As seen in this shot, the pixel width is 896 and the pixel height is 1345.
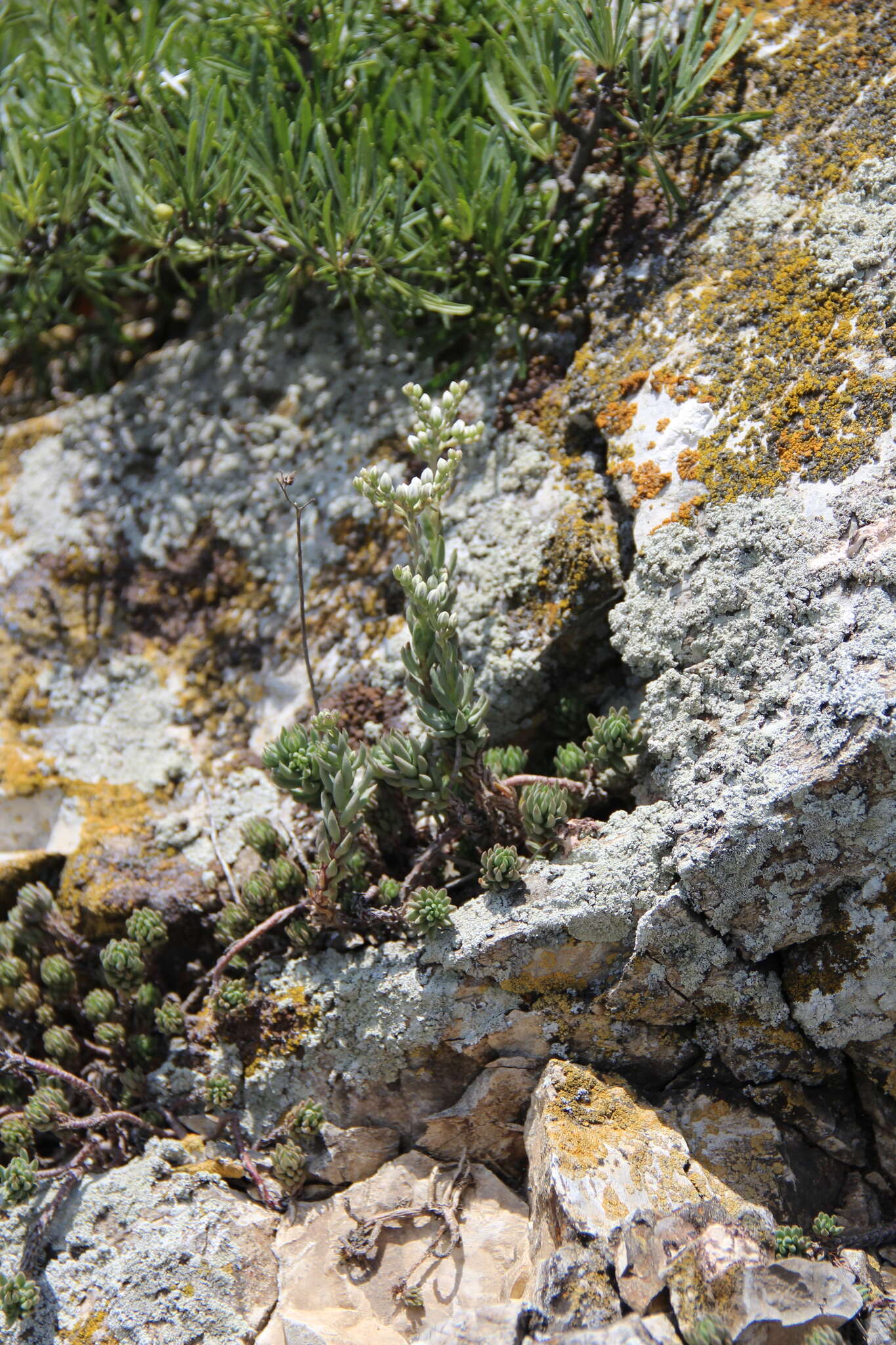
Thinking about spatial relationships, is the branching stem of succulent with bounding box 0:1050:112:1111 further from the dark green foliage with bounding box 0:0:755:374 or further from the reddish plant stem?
the dark green foliage with bounding box 0:0:755:374

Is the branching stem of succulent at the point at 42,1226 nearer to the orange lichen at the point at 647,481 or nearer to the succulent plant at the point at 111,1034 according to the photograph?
the succulent plant at the point at 111,1034

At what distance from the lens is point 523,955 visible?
2521mm

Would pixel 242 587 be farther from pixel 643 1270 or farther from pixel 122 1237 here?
pixel 643 1270

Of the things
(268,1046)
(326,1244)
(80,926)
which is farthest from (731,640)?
(80,926)

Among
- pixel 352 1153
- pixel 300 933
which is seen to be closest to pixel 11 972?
pixel 300 933

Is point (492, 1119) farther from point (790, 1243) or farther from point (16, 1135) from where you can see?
point (16, 1135)

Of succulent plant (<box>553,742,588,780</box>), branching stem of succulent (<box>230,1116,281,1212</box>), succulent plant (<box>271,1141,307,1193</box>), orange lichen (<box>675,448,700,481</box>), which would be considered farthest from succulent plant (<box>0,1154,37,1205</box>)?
orange lichen (<box>675,448,700,481</box>)

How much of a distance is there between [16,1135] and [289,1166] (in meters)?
0.81

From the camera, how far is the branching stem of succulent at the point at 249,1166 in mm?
2635

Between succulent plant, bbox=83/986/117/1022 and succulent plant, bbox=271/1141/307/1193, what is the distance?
26.3 inches

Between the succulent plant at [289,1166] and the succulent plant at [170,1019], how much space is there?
1.51 feet

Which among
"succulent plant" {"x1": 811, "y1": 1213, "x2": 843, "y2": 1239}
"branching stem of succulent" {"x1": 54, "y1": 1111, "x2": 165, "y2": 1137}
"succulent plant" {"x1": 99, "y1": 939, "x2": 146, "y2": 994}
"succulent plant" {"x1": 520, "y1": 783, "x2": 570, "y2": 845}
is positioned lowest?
"branching stem of succulent" {"x1": 54, "y1": 1111, "x2": 165, "y2": 1137}

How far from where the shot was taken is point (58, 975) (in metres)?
2.88

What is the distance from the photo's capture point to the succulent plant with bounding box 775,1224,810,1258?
7.20ft
